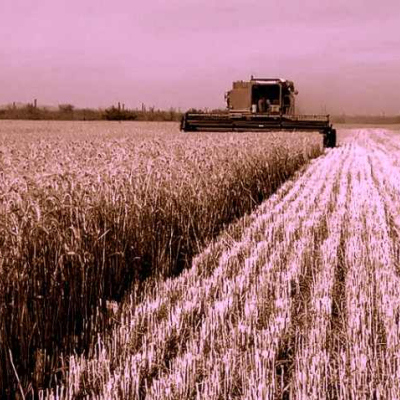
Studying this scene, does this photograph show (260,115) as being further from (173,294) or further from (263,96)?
(173,294)

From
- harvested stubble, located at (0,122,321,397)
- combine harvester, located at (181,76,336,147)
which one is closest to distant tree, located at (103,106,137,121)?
combine harvester, located at (181,76,336,147)

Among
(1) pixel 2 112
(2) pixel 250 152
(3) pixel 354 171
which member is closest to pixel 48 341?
(2) pixel 250 152

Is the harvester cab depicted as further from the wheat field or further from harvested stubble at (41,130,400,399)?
harvested stubble at (41,130,400,399)

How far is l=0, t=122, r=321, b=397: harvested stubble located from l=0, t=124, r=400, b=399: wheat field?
0.01 metres

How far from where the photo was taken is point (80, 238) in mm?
4117

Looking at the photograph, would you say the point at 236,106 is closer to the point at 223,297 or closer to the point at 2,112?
the point at 223,297

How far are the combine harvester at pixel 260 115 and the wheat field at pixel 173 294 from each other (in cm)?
1292

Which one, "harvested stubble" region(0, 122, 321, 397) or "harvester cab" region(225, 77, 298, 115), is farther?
"harvester cab" region(225, 77, 298, 115)

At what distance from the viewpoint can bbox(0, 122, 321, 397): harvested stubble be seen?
139 inches

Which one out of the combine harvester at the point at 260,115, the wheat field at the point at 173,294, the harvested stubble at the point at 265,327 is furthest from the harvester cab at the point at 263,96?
the harvested stubble at the point at 265,327

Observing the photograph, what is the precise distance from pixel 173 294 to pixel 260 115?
1702cm

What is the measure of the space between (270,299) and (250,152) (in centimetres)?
638

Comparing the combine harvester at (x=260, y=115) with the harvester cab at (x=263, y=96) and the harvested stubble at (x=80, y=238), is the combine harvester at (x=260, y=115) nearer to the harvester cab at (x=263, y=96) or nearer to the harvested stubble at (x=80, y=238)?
the harvester cab at (x=263, y=96)

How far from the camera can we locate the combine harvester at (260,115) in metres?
20.4
